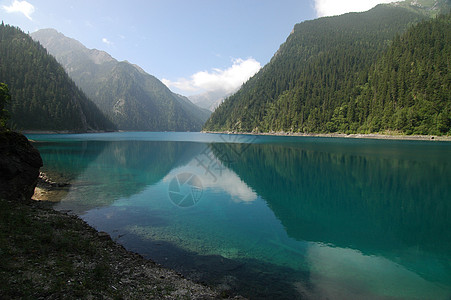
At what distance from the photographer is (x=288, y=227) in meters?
16.5

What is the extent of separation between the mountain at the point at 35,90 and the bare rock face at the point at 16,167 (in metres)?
141

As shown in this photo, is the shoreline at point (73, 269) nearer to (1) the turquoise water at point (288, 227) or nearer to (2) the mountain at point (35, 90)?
(1) the turquoise water at point (288, 227)

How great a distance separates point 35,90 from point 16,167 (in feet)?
588

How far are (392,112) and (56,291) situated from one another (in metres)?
144

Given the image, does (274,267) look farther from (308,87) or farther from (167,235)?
(308,87)

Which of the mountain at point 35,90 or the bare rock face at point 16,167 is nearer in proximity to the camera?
the bare rock face at point 16,167

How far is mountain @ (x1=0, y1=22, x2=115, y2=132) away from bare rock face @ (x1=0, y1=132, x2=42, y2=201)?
462 ft

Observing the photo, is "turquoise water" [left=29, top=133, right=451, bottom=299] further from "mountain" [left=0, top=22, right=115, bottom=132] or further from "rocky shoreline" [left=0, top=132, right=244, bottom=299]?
"mountain" [left=0, top=22, right=115, bottom=132]

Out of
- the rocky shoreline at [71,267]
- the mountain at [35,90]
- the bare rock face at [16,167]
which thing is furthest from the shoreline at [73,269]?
the mountain at [35,90]

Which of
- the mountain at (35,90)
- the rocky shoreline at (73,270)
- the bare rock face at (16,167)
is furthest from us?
the mountain at (35,90)

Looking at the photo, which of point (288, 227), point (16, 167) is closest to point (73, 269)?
point (16, 167)

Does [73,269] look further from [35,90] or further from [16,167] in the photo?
[35,90]

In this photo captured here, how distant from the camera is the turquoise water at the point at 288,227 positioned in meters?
9.99

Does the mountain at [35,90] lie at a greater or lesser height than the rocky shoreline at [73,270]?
greater
